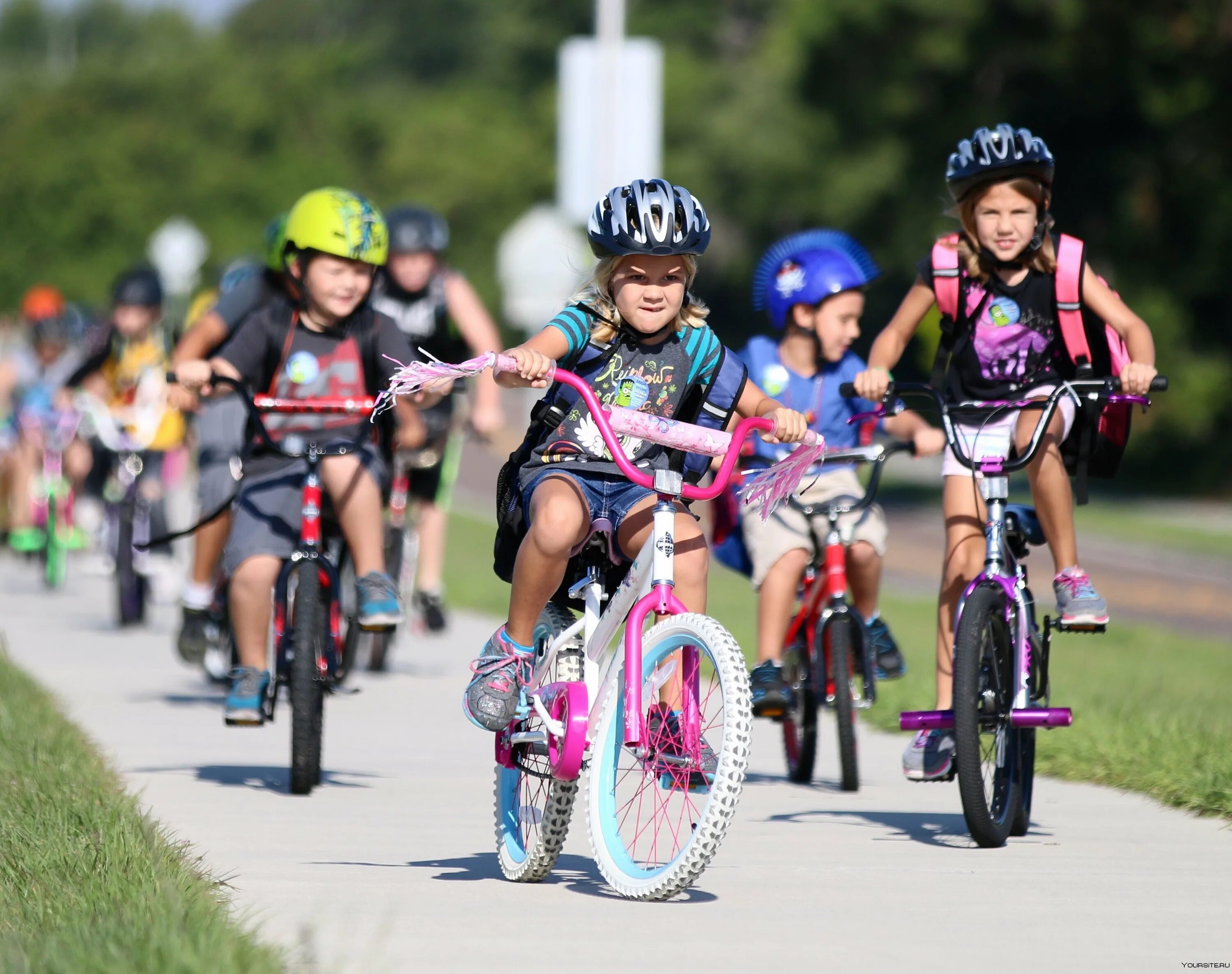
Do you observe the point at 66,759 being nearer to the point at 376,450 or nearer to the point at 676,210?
the point at 376,450

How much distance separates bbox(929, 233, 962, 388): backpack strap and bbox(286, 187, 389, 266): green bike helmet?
2.04 m

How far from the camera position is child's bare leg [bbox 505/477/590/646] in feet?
17.7

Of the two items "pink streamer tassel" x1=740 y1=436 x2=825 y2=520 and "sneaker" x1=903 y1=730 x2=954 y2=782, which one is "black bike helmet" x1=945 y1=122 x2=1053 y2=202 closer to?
"pink streamer tassel" x1=740 y1=436 x2=825 y2=520

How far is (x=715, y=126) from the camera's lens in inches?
2007

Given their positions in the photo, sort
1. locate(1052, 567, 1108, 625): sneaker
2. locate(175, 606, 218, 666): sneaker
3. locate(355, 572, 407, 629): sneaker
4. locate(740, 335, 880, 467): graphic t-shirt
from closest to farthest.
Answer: locate(1052, 567, 1108, 625): sneaker
locate(355, 572, 407, 629): sneaker
locate(740, 335, 880, 467): graphic t-shirt
locate(175, 606, 218, 666): sneaker

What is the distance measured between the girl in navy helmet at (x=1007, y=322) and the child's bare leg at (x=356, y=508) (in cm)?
197

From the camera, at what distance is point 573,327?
18.2 feet

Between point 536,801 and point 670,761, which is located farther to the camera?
point 536,801

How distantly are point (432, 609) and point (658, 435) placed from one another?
6859 millimetres

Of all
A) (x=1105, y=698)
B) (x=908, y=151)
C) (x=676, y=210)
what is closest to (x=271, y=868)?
(x=676, y=210)

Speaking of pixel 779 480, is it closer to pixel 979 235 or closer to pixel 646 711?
pixel 646 711

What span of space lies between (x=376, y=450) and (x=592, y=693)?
8.87 ft

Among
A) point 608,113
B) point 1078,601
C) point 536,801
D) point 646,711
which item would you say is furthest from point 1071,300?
point 608,113

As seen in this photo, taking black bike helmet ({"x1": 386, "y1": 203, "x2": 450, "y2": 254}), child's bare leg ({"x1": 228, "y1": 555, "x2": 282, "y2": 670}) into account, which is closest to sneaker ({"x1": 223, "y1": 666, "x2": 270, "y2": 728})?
child's bare leg ({"x1": 228, "y1": 555, "x2": 282, "y2": 670})
